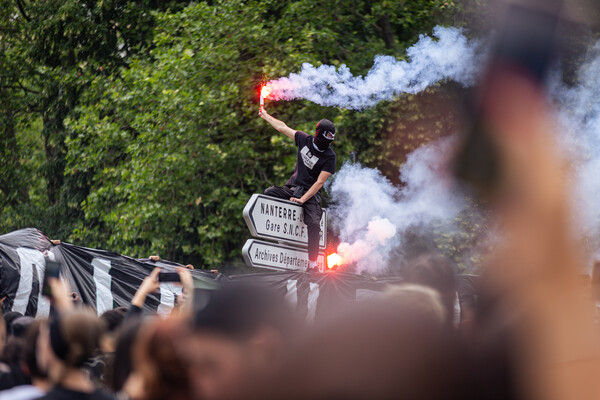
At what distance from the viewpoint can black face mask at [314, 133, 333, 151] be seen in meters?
6.54

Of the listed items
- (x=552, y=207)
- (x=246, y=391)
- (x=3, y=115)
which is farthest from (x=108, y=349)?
(x=3, y=115)

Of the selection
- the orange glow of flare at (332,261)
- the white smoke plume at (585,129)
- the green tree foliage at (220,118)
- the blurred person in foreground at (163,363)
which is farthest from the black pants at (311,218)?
the green tree foliage at (220,118)

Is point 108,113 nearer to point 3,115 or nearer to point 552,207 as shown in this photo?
point 3,115

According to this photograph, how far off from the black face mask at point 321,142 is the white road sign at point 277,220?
576mm

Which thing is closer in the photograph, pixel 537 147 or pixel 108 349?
pixel 537 147

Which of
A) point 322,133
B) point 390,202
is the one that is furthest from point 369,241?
point 322,133

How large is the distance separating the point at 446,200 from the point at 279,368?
10.9 metres

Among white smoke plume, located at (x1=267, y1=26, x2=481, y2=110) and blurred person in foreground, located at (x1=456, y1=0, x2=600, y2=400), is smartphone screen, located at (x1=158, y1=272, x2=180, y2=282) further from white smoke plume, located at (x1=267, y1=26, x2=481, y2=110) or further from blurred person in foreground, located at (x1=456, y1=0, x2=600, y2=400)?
white smoke plume, located at (x1=267, y1=26, x2=481, y2=110)

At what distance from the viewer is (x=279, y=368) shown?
1634 mm

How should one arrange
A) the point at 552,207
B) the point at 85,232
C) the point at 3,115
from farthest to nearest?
the point at 3,115 → the point at 85,232 → the point at 552,207

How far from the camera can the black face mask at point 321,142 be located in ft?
21.4

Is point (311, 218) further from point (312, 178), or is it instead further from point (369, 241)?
point (369, 241)

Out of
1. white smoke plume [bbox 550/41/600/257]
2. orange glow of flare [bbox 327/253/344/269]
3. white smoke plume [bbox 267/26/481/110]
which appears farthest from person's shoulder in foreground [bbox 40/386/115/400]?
white smoke plume [bbox 550/41/600/257]

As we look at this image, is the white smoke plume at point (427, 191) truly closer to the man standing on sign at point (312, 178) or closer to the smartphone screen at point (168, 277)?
the man standing on sign at point (312, 178)
